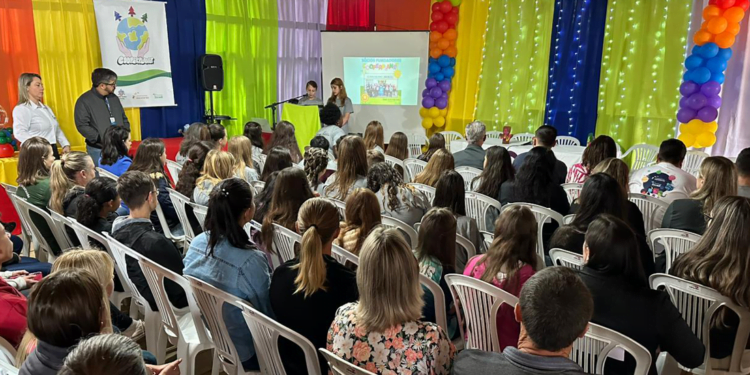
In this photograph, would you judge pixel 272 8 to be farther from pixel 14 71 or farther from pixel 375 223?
pixel 375 223

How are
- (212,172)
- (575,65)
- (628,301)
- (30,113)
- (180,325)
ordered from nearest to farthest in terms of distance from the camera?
(628,301) < (180,325) < (212,172) < (30,113) < (575,65)

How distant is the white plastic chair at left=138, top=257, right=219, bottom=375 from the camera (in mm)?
2430

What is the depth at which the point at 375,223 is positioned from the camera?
9.46ft

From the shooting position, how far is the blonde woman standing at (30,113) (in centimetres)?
554

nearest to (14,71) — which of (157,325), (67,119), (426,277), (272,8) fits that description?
(67,119)

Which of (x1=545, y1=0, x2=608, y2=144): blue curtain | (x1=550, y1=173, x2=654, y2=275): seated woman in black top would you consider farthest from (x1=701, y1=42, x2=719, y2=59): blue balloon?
(x1=550, y1=173, x2=654, y2=275): seated woman in black top

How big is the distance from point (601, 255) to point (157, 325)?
83.9 inches

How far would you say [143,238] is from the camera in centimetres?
276

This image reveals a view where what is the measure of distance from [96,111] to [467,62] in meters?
5.83

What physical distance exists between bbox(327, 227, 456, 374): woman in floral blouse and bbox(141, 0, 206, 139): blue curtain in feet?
23.4

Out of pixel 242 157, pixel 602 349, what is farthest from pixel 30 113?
pixel 602 349

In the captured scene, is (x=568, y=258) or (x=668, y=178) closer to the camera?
(x=568, y=258)

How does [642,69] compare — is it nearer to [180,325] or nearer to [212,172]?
[212,172]

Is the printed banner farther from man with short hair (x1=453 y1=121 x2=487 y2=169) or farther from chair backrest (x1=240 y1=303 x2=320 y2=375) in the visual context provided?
chair backrest (x1=240 y1=303 x2=320 y2=375)
